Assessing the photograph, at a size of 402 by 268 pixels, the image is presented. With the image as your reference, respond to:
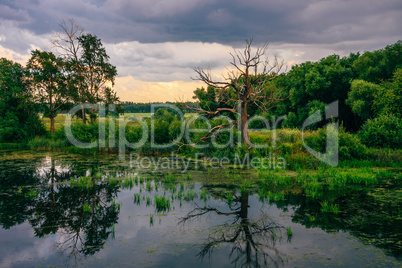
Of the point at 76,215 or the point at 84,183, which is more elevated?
the point at 84,183

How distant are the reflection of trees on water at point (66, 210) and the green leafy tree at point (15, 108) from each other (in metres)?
19.9

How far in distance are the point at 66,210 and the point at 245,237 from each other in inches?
254

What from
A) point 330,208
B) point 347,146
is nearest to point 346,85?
point 347,146

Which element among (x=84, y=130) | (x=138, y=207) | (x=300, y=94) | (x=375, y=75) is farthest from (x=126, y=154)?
(x=375, y=75)

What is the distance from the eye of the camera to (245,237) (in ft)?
28.0

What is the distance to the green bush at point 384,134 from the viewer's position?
69.7 feet

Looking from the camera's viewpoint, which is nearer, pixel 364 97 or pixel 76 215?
pixel 76 215

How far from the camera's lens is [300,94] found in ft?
124

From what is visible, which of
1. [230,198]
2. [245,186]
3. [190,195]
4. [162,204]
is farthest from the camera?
[245,186]

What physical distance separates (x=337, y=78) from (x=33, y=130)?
118 ft

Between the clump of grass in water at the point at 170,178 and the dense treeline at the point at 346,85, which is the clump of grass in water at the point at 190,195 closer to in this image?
the clump of grass in water at the point at 170,178

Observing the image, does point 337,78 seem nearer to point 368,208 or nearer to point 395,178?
point 395,178

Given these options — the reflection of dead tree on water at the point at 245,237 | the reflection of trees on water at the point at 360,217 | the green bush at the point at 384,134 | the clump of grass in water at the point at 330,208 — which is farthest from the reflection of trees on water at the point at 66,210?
the green bush at the point at 384,134

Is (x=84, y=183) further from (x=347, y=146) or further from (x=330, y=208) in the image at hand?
(x=347, y=146)
